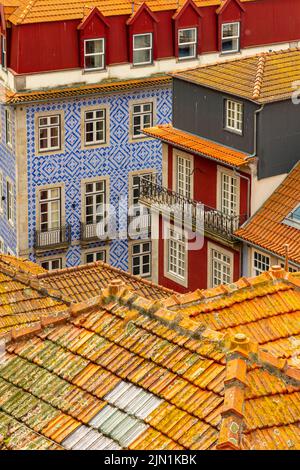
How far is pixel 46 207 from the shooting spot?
6169 cm

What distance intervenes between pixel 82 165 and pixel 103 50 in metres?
5.05

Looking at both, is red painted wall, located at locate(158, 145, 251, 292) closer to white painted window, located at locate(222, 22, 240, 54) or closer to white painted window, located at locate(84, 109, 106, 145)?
white painted window, located at locate(84, 109, 106, 145)

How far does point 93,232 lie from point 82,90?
6276mm

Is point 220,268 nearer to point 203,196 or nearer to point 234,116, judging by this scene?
point 203,196

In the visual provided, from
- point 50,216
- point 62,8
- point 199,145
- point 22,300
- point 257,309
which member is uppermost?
point 62,8

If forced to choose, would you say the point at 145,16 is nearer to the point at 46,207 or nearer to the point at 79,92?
the point at 79,92

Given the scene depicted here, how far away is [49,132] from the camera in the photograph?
2402 inches

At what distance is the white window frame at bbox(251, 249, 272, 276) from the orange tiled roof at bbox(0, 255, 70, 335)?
12393 millimetres

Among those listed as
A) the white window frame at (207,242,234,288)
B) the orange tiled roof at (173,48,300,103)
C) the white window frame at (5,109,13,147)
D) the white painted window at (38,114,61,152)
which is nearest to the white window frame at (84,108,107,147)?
the white painted window at (38,114,61,152)

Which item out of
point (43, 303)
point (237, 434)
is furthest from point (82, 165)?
point (237, 434)

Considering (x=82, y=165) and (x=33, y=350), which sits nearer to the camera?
(x=33, y=350)

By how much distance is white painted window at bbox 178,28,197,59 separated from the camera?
64438mm

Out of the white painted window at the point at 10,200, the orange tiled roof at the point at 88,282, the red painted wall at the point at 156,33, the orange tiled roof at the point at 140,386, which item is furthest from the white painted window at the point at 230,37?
the orange tiled roof at the point at 140,386

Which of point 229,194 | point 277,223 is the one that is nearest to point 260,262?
point 277,223
